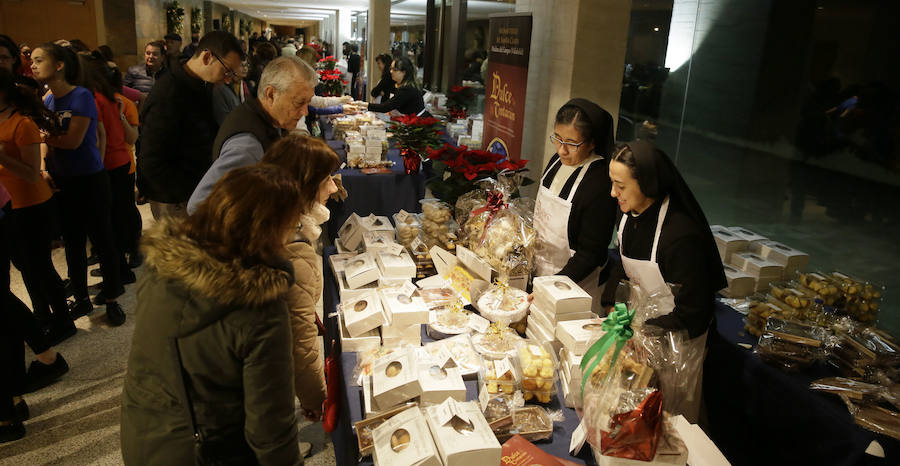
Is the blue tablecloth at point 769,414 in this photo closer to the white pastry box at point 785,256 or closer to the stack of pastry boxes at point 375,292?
the white pastry box at point 785,256

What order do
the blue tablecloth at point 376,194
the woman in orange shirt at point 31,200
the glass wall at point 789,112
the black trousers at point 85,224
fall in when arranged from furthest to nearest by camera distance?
the glass wall at point 789,112 < the blue tablecloth at point 376,194 < the black trousers at point 85,224 < the woman in orange shirt at point 31,200

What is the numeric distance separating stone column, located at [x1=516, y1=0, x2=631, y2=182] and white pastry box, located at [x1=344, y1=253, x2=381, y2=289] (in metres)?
1.79

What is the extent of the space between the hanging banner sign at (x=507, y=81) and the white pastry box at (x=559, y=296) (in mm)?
1772

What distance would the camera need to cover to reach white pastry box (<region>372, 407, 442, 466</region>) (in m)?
1.32

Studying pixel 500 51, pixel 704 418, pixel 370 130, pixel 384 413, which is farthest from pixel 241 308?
pixel 370 130

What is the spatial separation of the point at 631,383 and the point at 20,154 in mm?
3380

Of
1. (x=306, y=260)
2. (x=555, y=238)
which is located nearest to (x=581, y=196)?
(x=555, y=238)

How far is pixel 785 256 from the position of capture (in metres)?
2.91

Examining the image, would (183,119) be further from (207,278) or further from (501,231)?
(207,278)

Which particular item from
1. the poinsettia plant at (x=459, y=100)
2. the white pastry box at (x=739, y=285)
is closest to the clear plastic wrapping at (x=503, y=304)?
the white pastry box at (x=739, y=285)

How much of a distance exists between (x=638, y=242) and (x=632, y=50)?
7.01m

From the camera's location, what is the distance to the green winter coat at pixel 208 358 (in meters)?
1.19

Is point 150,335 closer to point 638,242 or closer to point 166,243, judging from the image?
point 166,243

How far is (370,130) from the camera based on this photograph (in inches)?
189
